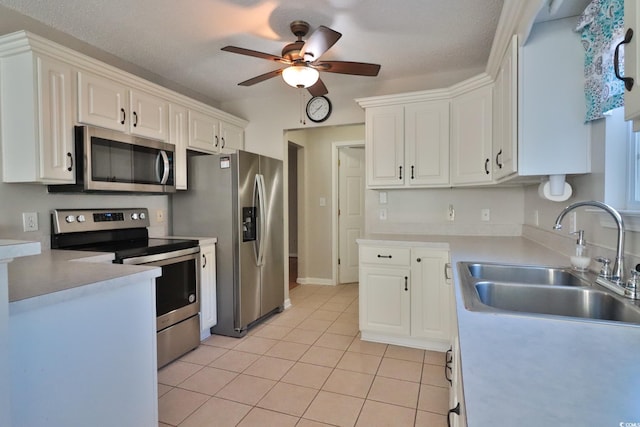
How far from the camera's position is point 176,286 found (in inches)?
101

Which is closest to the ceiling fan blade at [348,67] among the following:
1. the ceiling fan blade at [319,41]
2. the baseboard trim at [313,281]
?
the ceiling fan blade at [319,41]

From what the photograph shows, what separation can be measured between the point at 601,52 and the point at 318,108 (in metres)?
2.54

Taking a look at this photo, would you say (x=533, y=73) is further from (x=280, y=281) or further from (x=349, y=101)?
(x=280, y=281)

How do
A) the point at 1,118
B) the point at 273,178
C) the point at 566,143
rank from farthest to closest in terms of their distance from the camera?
the point at 273,178, the point at 1,118, the point at 566,143

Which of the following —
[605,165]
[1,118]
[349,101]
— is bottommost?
[605,165]

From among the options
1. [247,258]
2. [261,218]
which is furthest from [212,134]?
[247,258]

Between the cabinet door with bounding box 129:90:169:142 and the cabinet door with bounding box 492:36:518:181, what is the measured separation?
2.56 m

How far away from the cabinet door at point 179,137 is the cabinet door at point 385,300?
1803mm

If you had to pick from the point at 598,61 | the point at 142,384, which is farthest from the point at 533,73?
the point at 142,384

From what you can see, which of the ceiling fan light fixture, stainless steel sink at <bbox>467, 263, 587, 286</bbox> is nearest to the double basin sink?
stainless steel sink at <bbox>467, 263, 587, 286</bbox>

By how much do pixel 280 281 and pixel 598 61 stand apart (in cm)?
303

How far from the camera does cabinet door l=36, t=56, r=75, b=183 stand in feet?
6.47

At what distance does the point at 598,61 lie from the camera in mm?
1376

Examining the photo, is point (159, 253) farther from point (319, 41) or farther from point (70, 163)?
point (319, 41)
